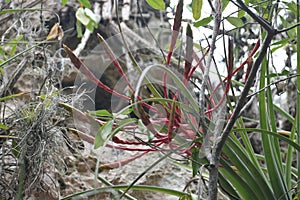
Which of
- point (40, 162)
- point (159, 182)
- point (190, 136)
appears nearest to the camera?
point (190, 136)

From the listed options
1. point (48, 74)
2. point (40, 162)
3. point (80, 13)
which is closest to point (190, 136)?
point (40, 162)

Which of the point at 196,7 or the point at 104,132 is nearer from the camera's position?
the point at 104,132

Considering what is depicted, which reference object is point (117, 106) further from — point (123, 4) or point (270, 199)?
point (270, 199)

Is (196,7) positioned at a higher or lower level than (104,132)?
higher

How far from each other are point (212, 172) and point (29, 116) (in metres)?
0.48

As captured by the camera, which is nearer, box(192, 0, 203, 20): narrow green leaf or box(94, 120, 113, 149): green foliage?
box(94, 120, 113, 149): green foliage

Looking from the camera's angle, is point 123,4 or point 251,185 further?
point 123,4

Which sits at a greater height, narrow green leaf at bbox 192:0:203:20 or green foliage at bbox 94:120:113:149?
narrow green leaf at bbox 192:0:203:20

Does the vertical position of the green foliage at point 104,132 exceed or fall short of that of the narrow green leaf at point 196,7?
it falls short

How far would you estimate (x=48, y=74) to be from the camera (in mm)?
998

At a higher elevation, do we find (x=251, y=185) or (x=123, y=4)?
(x=123, y=4)

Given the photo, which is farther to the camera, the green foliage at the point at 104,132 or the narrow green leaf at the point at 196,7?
the narrow green leaf at the point at 196,7

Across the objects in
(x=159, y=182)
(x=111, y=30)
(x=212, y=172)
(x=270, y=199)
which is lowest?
(x=159, y=182)

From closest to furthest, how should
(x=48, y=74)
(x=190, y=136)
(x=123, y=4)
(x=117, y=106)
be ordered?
1. (x=190, y=136)
2. (x=48, y=74)
3. (x=117, y=106)
4. (x=123, y=4)
